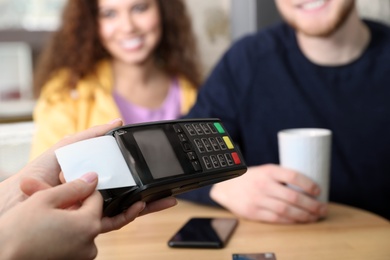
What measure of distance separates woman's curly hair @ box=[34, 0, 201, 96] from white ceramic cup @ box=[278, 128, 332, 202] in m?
1.00

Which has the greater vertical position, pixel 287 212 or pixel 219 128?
pixel 219 128

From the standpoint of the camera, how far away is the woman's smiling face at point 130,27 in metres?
1.63

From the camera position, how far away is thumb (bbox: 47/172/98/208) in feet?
1.56

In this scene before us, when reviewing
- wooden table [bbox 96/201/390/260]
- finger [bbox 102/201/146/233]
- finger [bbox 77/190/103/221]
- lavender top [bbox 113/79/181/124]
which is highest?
finger [bbox 77/190/103/221]

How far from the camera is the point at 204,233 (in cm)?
72

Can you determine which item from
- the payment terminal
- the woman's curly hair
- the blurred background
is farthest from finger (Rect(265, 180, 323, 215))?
the blurred background

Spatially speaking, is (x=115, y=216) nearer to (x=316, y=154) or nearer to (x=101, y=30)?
(x=316, y=154)

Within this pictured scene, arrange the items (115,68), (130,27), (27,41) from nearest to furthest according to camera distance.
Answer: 1. (130,27)
2. (115,68)
3. (27,41)

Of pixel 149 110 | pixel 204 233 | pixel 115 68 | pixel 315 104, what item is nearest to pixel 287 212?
pixel 204 233

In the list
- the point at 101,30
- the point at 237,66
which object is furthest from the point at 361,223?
the point at 101,30

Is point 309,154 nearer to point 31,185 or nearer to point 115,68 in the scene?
point 31,185

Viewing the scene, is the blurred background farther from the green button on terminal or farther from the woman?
the green button on terminal

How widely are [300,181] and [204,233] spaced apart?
0.56ft

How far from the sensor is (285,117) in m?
1.12
